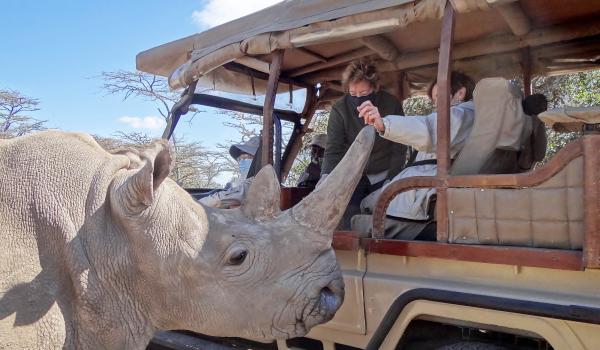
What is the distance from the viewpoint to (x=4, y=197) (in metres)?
1.88

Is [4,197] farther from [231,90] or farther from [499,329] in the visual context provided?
[231,90]

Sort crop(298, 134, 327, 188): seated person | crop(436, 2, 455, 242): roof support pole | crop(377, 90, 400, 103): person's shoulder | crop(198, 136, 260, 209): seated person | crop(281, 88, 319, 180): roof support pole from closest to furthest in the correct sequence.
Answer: crop(436, 2, 455, 242): roof support pole → crop(198, 136, 260, 209): seated person → crop(377, 90, 400, 103): person's shoulder → crop(298, 134, 327, 188): seated person → crop(281, 88, 319, 180): roof support pole

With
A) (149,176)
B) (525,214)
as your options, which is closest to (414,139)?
(525,214)

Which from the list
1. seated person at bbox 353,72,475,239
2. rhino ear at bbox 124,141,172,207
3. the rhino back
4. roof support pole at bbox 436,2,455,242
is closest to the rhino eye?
rhino ear at bbox 124,141,172,207

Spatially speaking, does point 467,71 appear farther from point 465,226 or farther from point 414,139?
point 465,226

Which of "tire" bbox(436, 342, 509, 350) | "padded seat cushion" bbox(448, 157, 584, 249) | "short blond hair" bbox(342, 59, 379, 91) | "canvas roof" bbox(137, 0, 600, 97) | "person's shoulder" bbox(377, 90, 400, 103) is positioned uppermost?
"canvas roof" bbox(137, 0, 600, 97)

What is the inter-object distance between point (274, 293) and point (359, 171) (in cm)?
69

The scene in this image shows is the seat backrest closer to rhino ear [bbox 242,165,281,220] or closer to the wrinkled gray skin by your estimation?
the wrinkled gray skin

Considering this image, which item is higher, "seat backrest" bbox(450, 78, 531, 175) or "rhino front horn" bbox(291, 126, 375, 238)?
"seat backrest" bbox(450, 78, 531, 175)

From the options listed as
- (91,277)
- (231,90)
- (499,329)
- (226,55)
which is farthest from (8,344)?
(231,90)

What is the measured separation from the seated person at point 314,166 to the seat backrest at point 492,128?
5.42 feet

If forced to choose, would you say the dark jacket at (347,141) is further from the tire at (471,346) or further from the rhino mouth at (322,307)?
the rhino mouth at (322,307)

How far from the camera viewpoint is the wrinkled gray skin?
186 cm

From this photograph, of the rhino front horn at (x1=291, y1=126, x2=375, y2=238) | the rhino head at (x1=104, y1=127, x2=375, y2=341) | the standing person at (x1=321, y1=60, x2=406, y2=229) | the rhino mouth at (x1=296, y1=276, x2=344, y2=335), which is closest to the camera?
the rhino head at (x1=104, y1=127, x2=375, y2=341)
